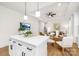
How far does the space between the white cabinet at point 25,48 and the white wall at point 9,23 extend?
0.16 metres

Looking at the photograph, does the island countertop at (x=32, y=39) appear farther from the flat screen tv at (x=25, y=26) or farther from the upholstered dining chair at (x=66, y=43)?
the upholstered dining chair at (x=66, y=43)

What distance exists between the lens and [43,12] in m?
2.81

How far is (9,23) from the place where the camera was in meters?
2.77

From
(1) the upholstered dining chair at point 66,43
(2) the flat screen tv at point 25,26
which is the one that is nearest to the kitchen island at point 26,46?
(2) the flat screen tv at point 25,26

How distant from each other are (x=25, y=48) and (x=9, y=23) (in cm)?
68

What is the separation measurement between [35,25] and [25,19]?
28 cm

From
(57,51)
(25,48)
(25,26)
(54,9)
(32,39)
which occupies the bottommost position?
(57,51)

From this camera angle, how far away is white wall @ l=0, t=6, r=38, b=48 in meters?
2.70

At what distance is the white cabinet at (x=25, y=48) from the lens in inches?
97.9

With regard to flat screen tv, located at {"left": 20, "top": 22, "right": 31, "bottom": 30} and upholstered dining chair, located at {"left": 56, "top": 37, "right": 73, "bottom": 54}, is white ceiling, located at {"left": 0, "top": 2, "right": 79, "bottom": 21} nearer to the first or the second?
flat screen tv, located at {"left": 20, "top": 22, "right": 31, "bottom": 30}

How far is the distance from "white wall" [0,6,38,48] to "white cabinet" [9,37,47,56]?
0.52ft

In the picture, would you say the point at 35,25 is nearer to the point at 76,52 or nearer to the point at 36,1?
the point at 36,1

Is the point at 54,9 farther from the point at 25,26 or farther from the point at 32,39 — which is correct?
the point at 32,39

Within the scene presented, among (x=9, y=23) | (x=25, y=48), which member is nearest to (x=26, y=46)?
(x=25, y=48)
